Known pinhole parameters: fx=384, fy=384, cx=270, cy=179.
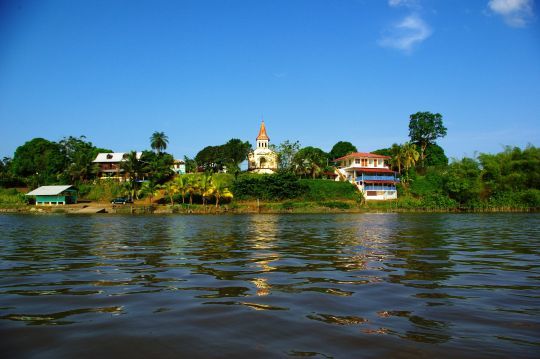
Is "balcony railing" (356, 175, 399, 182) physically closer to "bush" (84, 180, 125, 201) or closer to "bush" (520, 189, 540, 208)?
"bush" (520, 189, 540, 208)

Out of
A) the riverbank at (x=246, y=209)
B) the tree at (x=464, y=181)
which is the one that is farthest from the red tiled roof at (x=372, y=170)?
the tree at (x=464, y=181)

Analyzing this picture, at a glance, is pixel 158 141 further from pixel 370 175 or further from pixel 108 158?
pixel 370 175

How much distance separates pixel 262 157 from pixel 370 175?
29.5 meters

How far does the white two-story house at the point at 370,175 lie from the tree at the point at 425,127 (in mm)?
16251

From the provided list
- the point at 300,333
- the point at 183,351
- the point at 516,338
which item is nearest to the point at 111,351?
the point at 183,351

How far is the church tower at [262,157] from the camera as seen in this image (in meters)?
92.4

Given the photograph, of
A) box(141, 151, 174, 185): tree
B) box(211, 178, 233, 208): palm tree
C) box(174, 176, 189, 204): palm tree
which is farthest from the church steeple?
box(174, 176, 189, 204): palm tree

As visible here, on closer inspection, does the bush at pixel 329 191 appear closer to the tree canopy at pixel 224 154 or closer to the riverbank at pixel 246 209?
the riverbank at pixel 246 209

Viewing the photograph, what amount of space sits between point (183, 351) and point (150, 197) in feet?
230

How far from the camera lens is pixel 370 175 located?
248ft

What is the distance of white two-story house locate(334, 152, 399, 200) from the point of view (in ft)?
242

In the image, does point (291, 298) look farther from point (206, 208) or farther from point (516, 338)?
point (206, 208)

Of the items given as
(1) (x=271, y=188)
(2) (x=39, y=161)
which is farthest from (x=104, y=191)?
(1) (x=271, y=188)

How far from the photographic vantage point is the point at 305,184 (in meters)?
71.3
